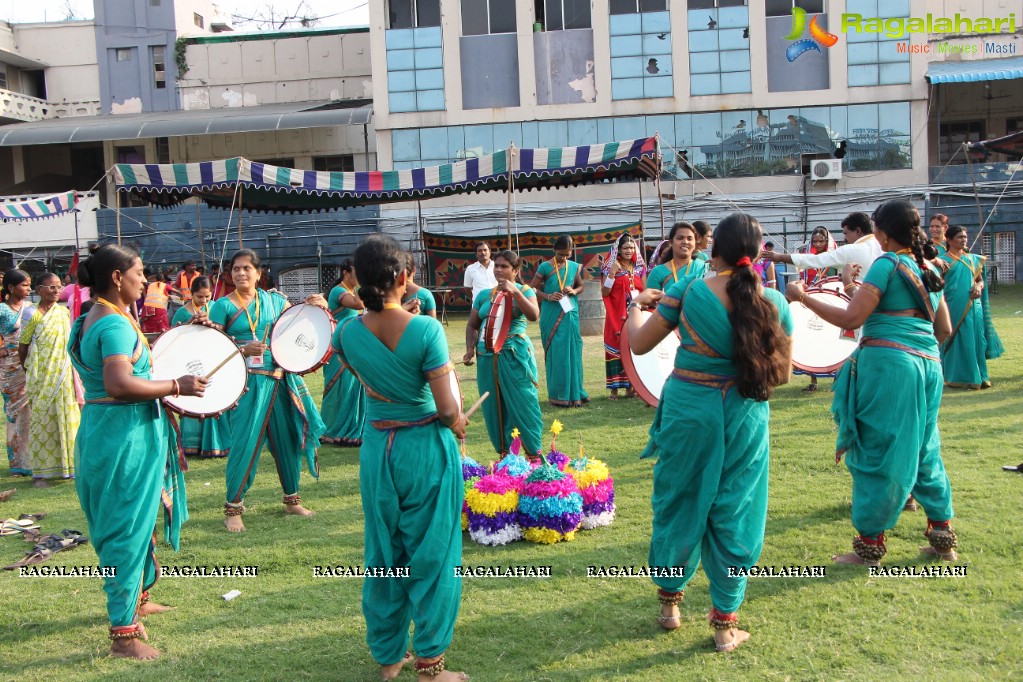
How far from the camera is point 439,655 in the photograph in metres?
3.51

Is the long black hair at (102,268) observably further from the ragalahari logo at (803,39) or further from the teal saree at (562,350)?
the ragalahari logo at (803,39)

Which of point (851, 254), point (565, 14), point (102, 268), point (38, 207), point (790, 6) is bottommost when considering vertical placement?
point (851, 254)

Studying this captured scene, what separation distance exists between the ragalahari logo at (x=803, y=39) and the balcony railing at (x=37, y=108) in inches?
923

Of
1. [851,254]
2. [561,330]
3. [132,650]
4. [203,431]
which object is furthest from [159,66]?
[132,650]

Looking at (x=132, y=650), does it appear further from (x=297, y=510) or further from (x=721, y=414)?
(x=721, y=414)

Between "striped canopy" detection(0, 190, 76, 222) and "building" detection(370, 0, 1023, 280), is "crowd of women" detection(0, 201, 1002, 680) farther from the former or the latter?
"building" detection(370, 0, 1023, 280)

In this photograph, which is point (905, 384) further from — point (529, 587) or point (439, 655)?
point (439, 655)

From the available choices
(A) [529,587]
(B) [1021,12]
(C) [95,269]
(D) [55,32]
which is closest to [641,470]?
(A) [529,587]

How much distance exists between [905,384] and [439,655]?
264cm

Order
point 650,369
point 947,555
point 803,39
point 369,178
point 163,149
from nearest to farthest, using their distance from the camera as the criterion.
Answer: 1. point 947,555
2. point 650,369
3. point 369,178
4. point 803,39
5. point 163,149

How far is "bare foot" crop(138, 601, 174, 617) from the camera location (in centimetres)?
439

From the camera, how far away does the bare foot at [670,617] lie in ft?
13.0

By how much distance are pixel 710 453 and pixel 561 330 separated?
20.1 feet

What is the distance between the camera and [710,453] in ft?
12.2
